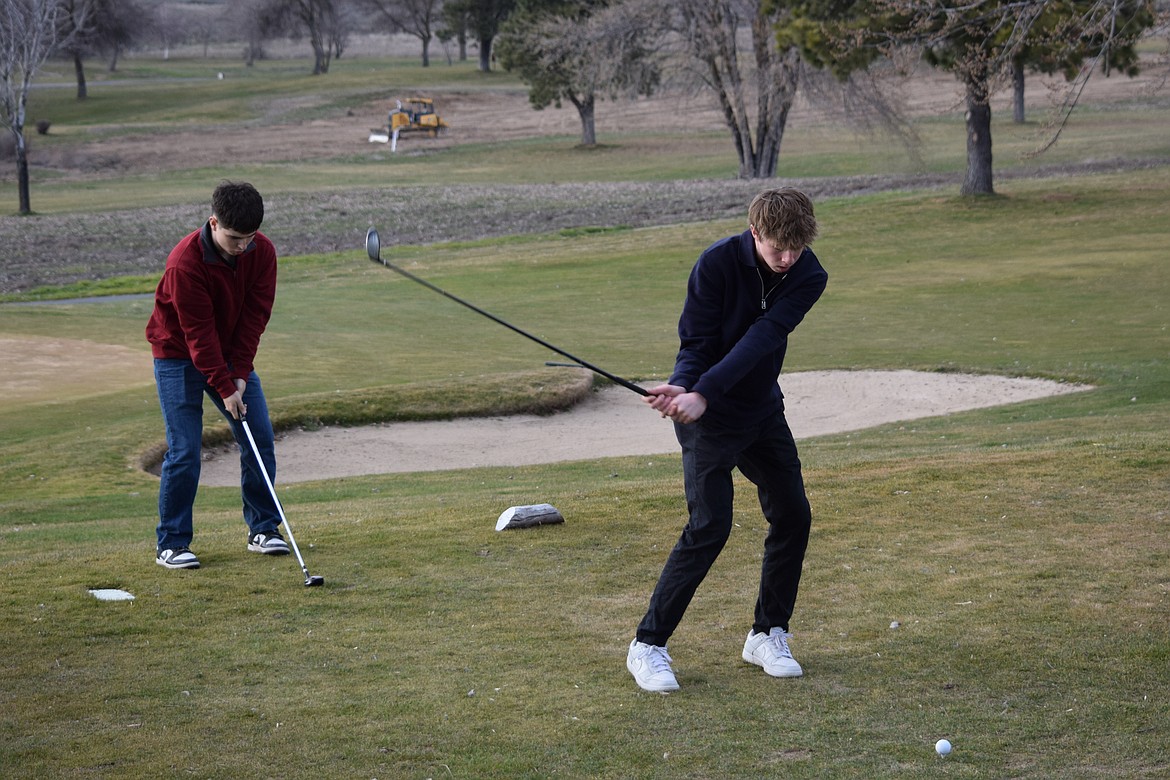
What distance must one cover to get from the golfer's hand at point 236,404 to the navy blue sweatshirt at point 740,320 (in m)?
3.21

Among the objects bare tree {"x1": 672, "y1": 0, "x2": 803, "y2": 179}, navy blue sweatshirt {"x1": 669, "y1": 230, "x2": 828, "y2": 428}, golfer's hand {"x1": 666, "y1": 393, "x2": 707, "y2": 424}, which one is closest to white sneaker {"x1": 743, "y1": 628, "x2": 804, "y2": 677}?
navy blue sweatshirt {"x1": 669, "y1": 230, "x2": 828, "y2": 428}

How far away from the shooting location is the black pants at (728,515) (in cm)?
555

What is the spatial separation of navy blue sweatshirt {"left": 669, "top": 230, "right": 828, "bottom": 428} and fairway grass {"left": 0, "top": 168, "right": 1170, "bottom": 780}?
Result: 1269 mm

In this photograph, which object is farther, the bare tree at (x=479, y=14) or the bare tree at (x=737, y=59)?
the bare tree at (x=479, y=14)

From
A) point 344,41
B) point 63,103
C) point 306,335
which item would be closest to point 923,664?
point 306,335

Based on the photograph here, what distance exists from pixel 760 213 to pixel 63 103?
89.9 m

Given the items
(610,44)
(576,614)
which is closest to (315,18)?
(610,44)

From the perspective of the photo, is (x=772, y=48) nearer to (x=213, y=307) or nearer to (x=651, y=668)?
(x=213, y=307)

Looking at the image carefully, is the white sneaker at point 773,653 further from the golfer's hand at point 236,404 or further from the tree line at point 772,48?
the tree line at point 772,48

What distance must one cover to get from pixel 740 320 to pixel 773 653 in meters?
1.50

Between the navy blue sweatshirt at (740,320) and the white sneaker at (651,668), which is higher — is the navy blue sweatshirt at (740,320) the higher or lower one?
the higher one

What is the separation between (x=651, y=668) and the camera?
18.4 ft

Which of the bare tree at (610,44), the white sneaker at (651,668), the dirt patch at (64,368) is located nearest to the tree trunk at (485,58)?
the bare tree at (610,44)

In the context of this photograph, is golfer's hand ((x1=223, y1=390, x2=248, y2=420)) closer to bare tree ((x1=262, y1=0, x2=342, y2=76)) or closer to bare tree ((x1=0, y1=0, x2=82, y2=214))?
bare tree ((x1=0, y1=0, x2=82, y2=214))
